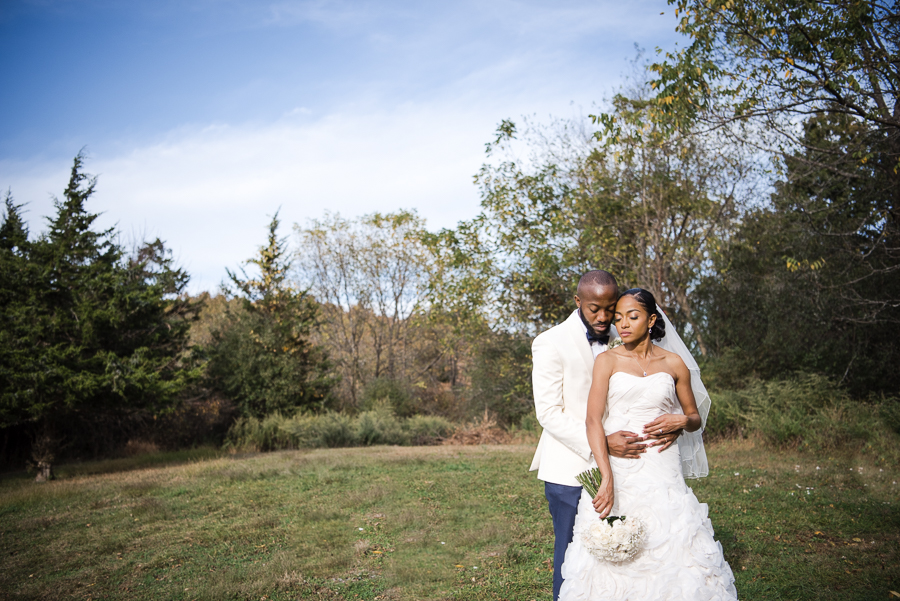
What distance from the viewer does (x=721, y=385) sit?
15.9 m

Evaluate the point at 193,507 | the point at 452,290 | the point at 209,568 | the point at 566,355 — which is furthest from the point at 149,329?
the point at 566,355

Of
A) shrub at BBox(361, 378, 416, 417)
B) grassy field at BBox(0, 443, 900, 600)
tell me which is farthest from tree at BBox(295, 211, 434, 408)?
grassy field at BBox(0, 443, 900, 600)

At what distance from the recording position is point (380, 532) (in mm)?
7086

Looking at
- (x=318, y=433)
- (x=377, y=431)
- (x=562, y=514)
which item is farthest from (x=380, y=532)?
(x=377, y=431)

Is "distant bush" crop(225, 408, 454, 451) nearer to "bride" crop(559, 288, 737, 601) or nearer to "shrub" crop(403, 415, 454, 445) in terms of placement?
"shrub" crop(403, 415, 454, 445)

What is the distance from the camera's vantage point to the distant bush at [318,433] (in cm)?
1700

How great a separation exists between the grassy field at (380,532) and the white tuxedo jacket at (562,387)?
6.04 feet

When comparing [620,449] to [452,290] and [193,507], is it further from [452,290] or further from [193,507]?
[452,290]

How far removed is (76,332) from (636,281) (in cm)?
1315

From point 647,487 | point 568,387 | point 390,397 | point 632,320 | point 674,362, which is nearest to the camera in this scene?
point 647,487

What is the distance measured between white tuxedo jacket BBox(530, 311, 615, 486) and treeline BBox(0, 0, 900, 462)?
18.5 ft

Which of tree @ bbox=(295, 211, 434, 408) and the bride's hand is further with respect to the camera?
tree @ bbox=(295, 211, 434, 408)

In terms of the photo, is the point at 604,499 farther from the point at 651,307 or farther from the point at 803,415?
the point at 803,415

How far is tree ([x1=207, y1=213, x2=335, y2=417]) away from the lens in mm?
18344
